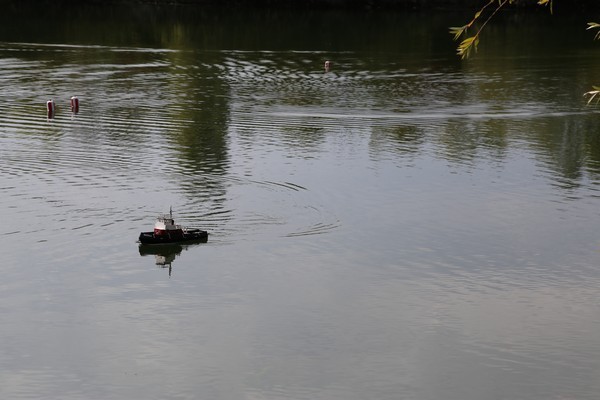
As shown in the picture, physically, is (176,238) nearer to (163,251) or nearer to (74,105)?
(163,251)

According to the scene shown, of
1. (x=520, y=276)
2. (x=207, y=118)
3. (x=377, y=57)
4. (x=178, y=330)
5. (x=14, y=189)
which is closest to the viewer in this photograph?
(x=178, y=330)

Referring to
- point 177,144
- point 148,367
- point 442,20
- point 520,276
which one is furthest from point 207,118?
point 442,20

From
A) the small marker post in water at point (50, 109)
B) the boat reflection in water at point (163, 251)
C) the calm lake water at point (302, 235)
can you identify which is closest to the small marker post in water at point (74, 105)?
the calm lake water at point (302, 235)

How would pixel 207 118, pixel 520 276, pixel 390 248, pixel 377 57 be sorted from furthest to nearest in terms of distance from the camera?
pixel 377 57, pixel 207 118, pixel 390 248, pixel 520 276

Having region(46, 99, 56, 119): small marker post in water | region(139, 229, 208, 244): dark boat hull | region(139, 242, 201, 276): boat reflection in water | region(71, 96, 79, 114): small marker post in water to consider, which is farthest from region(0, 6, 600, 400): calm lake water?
region(46, 99, 56, 119): small marker post in water

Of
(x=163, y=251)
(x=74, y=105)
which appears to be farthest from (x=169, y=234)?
(x=74, y=105)

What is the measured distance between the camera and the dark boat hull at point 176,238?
23.9 m

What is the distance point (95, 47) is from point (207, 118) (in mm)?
21611

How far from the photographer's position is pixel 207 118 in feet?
128

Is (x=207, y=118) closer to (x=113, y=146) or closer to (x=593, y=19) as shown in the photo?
(x=113, y=146)

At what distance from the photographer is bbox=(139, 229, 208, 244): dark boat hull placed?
2388 centimetres

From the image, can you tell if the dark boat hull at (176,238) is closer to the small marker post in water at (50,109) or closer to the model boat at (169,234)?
the model boat at (169,234)

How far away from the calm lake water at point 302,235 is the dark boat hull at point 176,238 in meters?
0.19

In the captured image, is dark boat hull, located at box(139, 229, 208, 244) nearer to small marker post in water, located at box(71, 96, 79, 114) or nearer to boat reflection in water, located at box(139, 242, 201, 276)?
boat reflection in water, located at box(139, 242, 201, 276)
